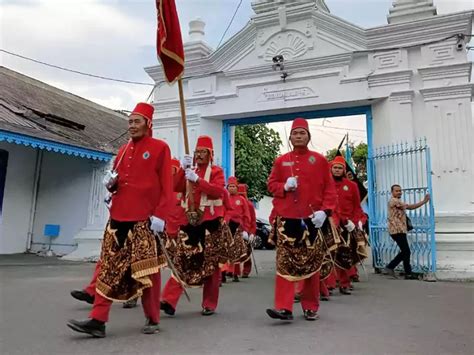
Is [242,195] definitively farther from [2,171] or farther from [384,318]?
[2,171]

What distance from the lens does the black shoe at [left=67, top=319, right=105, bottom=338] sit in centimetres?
318

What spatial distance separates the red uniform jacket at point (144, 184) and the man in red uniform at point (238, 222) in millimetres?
3322

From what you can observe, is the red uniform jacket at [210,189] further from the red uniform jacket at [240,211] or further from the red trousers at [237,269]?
the red trousers at [237,269]

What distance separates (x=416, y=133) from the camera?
7777 millimetres

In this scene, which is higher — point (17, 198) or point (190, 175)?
point (17, 198)

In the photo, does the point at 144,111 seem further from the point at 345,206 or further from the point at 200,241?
the point at 345,206

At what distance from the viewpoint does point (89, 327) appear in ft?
10.5

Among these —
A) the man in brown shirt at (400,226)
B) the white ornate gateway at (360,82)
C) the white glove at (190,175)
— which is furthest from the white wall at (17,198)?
the man in brown shirt at (400,226)

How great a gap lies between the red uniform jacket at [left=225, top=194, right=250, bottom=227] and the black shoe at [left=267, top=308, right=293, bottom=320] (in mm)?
3286

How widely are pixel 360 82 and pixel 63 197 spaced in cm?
750

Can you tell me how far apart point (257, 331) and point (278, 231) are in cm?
98

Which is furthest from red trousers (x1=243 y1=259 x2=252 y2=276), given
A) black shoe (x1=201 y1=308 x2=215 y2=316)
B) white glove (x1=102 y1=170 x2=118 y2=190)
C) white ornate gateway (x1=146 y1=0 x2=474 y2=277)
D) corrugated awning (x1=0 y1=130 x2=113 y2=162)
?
corrugated awning (x1=0 y1=130 x2=113 y2=162)

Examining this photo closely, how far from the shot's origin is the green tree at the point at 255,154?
18.8 m

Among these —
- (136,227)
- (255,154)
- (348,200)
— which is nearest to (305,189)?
(136,227)
